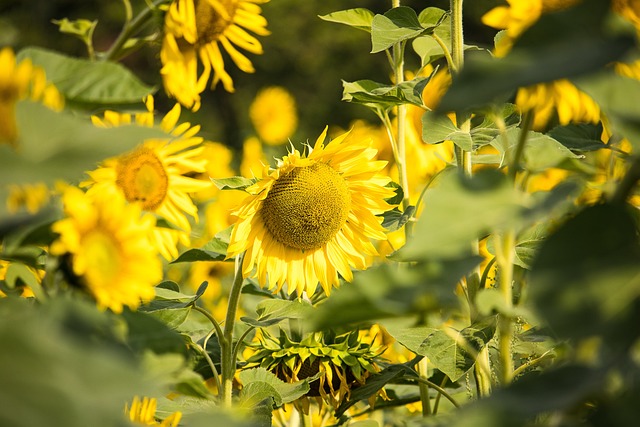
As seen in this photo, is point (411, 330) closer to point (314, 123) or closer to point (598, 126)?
point (598, 126)

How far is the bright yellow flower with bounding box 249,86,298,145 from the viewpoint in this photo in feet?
14.4

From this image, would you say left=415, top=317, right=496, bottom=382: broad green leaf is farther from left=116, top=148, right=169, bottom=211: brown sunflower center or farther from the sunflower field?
left=116, top=148, right=169, bottom=211: brown sunflower center

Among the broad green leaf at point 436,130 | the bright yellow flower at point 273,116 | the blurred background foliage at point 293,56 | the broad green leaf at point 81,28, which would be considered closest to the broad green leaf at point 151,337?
the broad green leaf at point 436,130

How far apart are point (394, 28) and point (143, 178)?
0.35 m

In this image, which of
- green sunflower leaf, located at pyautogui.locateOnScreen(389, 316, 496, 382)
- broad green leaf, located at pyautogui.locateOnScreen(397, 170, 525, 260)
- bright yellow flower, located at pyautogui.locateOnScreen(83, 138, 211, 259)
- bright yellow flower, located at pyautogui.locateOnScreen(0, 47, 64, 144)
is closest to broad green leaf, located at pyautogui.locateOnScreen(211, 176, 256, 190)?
bright yellow flower, located at pyautogui.locateOnScreen(83, 138, 211, 259)

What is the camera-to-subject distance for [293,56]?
26.6 feet

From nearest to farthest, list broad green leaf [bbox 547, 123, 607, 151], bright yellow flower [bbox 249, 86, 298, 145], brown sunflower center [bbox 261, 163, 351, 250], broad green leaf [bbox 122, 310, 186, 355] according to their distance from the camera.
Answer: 1. broad green leaf [bbox 122, 310, 186, 355]
2. broad green leaf [bbox 547, 123, 607, 151]
3. brown sunflower center [bbox 261, 163, 351, 250]
4. bright yellow flower [bbox 249, 86, 298, 145]

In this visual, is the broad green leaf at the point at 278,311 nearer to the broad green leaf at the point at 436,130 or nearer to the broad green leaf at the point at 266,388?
the broad green leaf at the point at 266,388

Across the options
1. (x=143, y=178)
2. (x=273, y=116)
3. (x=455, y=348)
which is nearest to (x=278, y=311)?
(x=455, y=348)

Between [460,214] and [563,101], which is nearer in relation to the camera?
[460,214]

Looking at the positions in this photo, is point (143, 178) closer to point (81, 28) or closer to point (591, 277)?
point (81, 28)

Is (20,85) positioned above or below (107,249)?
above

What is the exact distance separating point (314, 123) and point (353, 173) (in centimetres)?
633

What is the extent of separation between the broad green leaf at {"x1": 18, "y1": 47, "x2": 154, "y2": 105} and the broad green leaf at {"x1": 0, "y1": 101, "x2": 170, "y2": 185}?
0.11m
